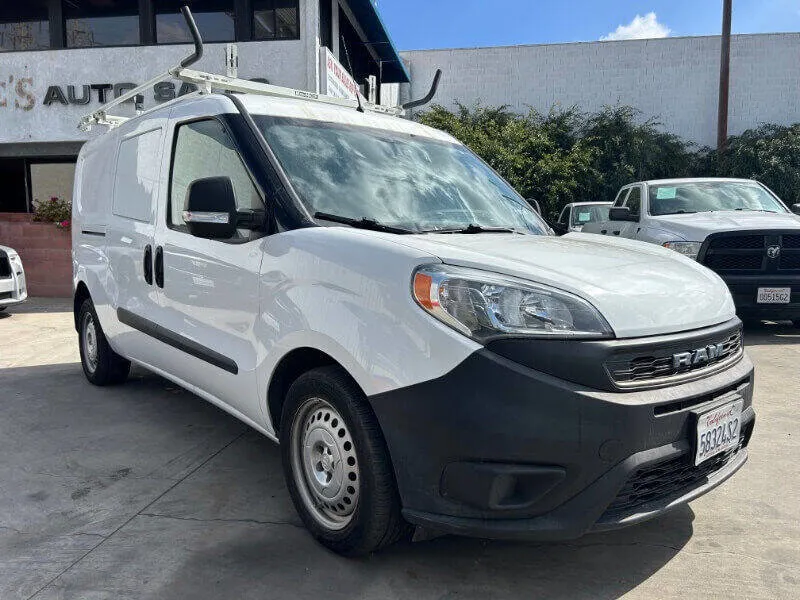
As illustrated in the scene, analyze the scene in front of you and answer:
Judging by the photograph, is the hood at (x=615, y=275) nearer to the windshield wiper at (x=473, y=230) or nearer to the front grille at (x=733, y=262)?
the windshield wiper at (x=473, y=230)

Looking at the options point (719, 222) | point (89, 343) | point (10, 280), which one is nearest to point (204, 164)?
point (89, 343)

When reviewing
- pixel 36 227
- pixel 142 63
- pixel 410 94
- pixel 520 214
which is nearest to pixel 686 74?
pixel 410 94

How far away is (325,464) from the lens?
251cm

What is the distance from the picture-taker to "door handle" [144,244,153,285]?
370cm

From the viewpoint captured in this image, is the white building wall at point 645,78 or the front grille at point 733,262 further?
the white building wall at point 645,78

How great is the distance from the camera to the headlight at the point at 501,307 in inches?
80.4

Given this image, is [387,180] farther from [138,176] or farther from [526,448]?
[138,176]

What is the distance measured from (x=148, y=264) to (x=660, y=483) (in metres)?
2.87

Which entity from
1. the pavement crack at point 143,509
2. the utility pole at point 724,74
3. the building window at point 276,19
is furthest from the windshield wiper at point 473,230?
the utility pole at point 724,74

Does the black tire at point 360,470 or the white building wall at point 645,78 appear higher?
the white building wall at point 645,78

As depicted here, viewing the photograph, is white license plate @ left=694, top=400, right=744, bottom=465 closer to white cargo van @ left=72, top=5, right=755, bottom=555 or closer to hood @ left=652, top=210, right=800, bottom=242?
white cargo van @ left=72, top=5, right=755, bottom=555

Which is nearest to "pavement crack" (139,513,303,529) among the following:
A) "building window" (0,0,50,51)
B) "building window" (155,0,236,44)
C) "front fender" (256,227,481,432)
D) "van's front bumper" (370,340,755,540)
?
"front fender" (256,227,481,432)

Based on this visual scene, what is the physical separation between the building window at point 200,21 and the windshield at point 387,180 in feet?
33.3

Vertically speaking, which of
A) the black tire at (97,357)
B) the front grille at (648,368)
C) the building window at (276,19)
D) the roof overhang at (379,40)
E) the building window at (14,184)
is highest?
the roof overhang at (379,40)
